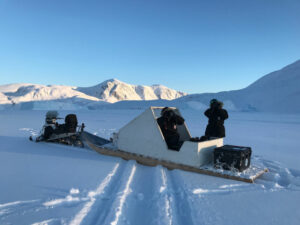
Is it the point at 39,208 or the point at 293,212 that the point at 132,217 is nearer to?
the point at 39,208

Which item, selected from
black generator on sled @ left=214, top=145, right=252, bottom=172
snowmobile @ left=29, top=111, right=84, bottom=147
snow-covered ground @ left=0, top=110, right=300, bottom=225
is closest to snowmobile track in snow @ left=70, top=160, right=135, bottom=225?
snow-covered ground @ left=0, top=110, right=300, bottom=225

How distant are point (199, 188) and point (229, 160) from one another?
86 cm

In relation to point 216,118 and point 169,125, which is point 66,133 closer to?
point 169,125

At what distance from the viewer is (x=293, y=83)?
40562 mm

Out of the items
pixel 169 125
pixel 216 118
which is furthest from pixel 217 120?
pixel 169 125

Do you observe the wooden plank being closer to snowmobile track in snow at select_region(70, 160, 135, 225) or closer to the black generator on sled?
the black generator on sled

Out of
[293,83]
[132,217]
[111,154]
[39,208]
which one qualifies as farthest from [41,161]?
[293,83]

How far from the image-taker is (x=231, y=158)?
3.79 metres

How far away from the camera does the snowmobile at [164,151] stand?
12.7 feet

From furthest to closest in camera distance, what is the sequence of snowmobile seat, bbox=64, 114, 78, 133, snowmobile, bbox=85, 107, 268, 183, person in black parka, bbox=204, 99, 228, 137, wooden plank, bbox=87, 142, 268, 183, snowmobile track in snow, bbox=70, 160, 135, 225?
snowmobile seat, bbox=64, 114, 78, 133
person in black parka, bbox=204, 99, 228, 137
snowmobile, bbox=85, 107, 268, 183
wooden plank, bbox=87, 142, 268, 183
snowmobile track in snow, bbox=70, 160, 135, 225

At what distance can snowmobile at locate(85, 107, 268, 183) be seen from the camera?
12.7ft

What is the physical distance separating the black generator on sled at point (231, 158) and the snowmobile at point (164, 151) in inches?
0.9

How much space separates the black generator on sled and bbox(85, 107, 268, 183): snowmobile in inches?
0.9

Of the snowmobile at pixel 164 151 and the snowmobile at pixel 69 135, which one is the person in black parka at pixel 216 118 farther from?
the snowmobile at pixel 69 135
